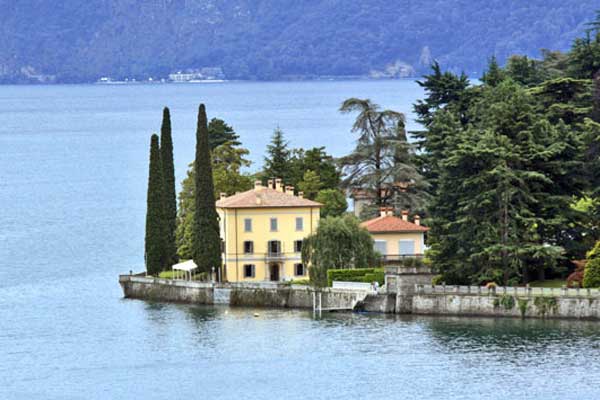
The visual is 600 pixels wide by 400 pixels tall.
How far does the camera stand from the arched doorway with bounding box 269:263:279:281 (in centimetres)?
8819

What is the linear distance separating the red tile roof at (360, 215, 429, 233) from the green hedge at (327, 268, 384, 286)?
20.2 feet

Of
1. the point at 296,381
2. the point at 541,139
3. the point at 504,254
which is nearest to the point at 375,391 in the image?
the point at 296,381

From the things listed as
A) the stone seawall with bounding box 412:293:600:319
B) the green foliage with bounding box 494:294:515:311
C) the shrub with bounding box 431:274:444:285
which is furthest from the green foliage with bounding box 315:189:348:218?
the green foliage with bounding box 494:294:515:311

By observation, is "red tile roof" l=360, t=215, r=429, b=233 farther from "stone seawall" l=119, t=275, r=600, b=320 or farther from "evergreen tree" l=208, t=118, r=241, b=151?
"evergreen tree" l=208, t=118, r=241, b=151

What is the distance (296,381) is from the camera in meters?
66.6

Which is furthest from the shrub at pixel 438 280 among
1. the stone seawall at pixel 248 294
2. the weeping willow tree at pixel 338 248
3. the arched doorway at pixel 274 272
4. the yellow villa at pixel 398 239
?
the arched doorway at pixel 274 272

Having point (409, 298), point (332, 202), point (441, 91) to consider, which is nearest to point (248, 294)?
point (409, 298)

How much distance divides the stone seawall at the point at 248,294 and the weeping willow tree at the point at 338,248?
6.94ft

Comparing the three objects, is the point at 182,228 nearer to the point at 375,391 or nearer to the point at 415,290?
the point at 415,290

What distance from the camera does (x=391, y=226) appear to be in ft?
294

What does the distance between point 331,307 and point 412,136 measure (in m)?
26.6

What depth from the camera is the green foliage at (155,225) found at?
297 ft

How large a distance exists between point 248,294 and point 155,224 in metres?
9.19

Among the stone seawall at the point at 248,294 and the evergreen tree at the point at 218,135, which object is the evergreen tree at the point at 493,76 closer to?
the evergreen tree at the point at 218,135
